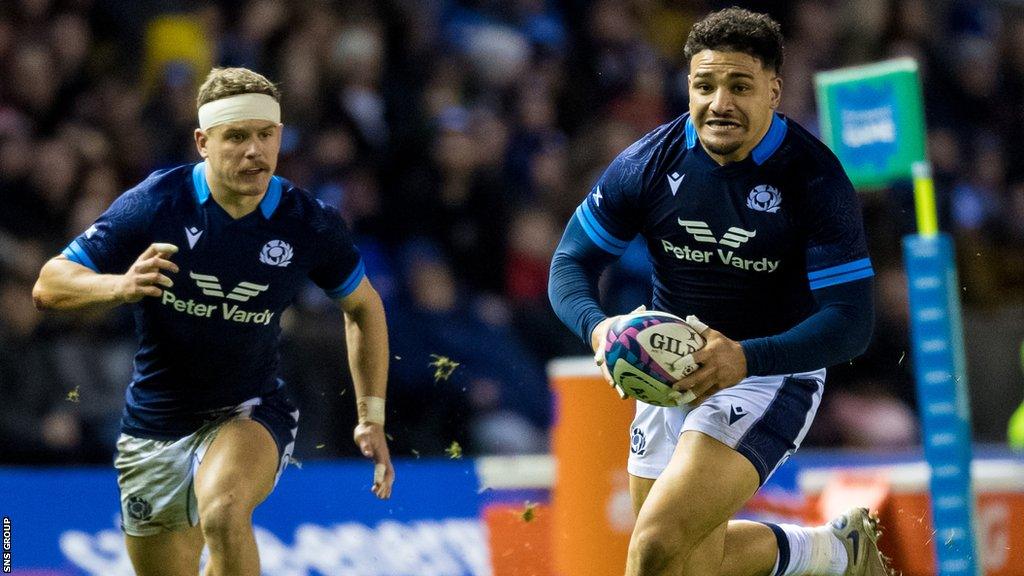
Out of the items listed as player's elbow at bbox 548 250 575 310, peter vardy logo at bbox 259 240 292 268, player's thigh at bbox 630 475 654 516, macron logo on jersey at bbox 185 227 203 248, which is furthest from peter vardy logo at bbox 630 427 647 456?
macron logo on jersey at bbox 185 227 203 248

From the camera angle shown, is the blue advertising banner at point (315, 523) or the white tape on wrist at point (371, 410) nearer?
the white tape on wrist at point (371, 410)

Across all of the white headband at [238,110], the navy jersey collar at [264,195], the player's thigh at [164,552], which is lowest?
the player's thigh at [164,552]

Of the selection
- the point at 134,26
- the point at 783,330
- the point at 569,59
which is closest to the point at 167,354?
the point at 783,330

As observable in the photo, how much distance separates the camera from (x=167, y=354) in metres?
6.29

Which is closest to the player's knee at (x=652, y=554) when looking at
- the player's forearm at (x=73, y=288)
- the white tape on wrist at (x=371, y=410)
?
the white tape on wrist at (x=371, y=410)

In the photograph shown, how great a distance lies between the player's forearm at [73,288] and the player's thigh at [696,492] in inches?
83.1

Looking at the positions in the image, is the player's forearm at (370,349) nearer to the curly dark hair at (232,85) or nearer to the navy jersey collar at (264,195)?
the navy jersey collar at (264,195)

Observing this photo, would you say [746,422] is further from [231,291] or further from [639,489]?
[231,291]

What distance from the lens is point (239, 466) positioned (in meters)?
5.95

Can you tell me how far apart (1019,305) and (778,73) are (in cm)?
766

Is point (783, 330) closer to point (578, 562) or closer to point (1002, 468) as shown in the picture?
point (578, 562)

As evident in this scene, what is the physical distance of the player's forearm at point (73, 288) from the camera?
5605 millimetres

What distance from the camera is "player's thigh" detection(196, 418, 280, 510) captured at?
5840mm

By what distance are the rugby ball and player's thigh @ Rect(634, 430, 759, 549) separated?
26 cm
